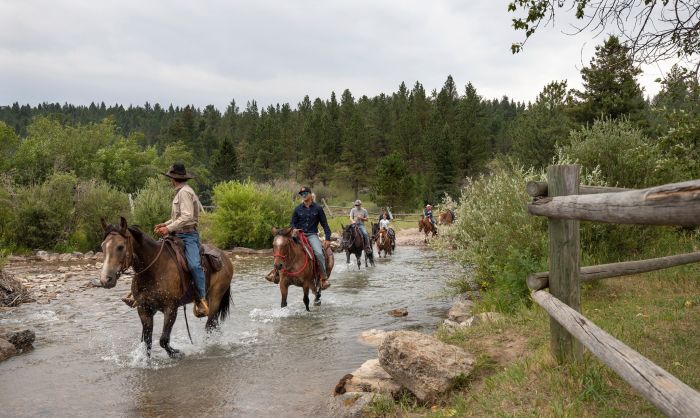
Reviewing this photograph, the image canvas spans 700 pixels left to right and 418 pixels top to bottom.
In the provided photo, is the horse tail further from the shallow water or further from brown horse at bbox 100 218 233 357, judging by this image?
brown horse at bbox 100 218 233 357

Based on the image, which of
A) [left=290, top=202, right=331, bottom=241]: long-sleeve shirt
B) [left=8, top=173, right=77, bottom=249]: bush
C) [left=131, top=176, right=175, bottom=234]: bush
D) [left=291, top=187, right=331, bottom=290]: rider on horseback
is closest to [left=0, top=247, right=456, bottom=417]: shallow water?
[left=291, top=187, right=331, bottom=290]: rider on horseback

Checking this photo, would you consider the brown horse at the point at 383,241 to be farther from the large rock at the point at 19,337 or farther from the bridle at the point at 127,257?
the bridle at the point at 127,257

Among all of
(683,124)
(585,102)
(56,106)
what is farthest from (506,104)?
(56,106)

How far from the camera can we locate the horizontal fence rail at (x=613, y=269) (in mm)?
4883

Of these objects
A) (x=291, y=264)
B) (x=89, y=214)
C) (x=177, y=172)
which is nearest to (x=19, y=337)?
(x=177, y=172)

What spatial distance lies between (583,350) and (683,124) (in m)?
5.33

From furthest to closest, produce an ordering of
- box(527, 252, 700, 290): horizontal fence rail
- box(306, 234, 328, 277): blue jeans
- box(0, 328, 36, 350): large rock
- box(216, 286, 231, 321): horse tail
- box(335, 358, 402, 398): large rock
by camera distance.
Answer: box(306, 234, 328, 277): blue jeans < box(216, 286, 231, 321): horse tail < box(0, 328, 36, 350): large rock < box(335, 358, 402, 398): large rock < box(527, 252, 700, 290): horizontal fence rail

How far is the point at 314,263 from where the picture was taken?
12.4 metres

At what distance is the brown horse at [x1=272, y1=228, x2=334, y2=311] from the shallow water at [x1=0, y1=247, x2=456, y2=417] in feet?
1.82

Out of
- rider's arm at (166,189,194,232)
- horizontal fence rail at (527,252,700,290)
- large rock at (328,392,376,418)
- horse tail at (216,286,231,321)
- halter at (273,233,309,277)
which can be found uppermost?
rider's arm at (166,189,194,232)

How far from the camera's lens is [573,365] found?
4.61m

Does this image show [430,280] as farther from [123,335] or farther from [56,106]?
[56,106]

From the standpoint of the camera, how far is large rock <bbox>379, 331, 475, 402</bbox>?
17.4ft

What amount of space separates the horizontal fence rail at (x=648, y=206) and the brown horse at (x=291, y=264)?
8217mm
